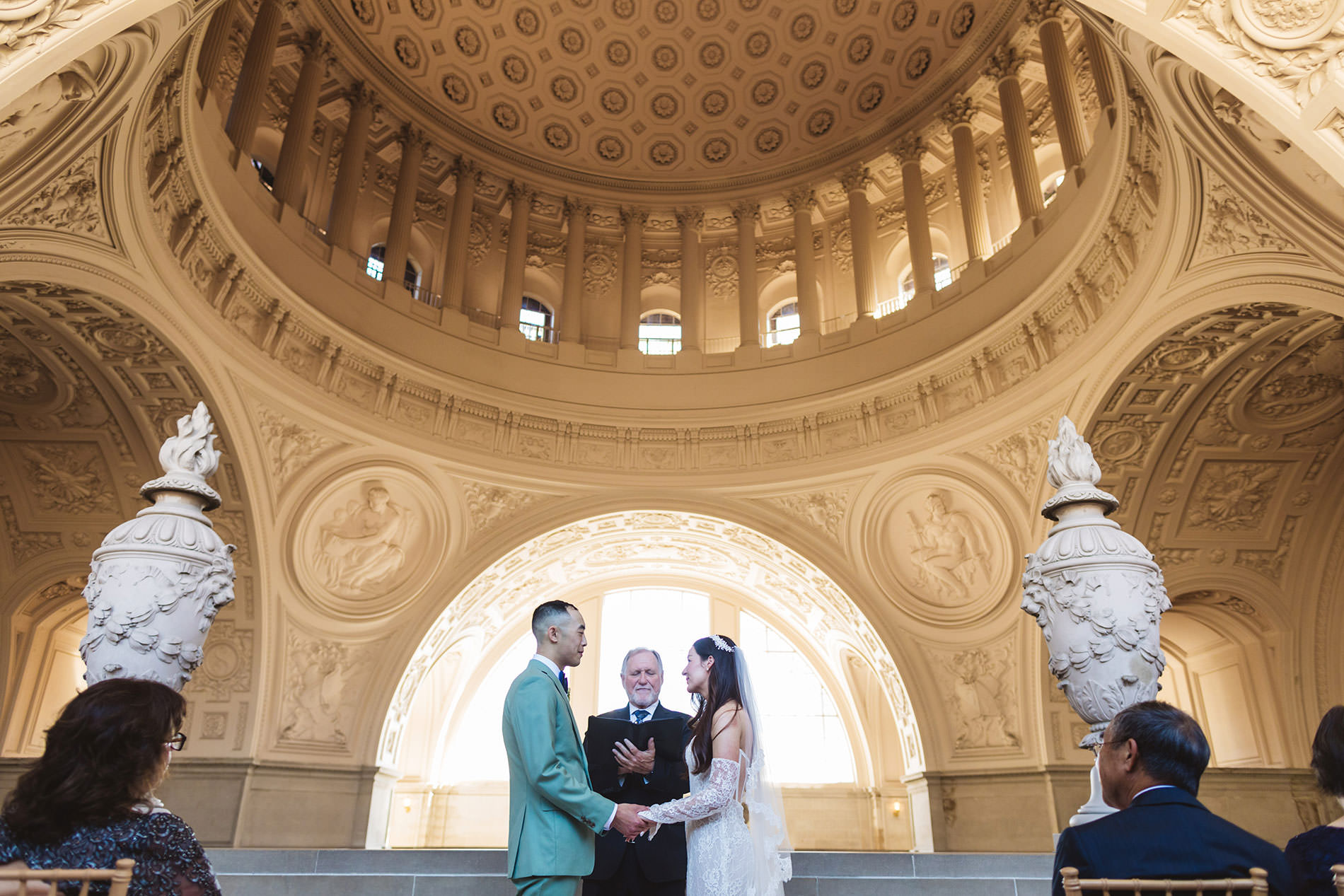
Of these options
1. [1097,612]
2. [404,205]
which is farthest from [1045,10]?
[1097,612]

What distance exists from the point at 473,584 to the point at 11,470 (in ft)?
21.8

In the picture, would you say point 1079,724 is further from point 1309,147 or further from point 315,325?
point 315,325

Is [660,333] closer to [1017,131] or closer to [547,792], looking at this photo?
[1017,131]

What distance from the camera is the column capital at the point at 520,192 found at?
1839cm

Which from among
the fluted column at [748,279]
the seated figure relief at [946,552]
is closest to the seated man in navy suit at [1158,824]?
the seated figure relief at [946,552]

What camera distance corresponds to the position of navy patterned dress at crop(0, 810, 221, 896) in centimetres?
258

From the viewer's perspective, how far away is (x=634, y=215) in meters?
19.0

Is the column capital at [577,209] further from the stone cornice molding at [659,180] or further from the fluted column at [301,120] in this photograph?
the fluted column at [301,120]

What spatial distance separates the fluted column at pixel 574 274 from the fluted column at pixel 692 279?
6.41 feet

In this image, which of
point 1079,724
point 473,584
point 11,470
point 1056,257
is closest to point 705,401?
point 473,584

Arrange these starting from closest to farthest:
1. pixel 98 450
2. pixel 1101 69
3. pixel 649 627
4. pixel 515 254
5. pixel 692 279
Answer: pixel 98 450, pixel 1101 69, pixel 515 254, pixel 692 279, pixel 649 627

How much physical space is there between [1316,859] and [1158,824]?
2.33ft

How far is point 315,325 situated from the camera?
13516 mm

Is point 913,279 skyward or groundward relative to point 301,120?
groundward
